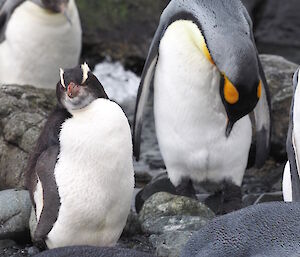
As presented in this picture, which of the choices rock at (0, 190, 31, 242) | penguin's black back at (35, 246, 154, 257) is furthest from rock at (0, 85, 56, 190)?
penguin's black back at (35, 246, 154, 257)

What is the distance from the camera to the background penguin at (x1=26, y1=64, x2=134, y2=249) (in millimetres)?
4934

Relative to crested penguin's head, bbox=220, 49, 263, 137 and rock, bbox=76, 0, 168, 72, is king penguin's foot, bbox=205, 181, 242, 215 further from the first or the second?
rock, bbox=76, 0, 168, 72

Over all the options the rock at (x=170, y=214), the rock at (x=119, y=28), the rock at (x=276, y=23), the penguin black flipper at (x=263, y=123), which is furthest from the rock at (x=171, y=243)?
the rock at (x=276, y=23)

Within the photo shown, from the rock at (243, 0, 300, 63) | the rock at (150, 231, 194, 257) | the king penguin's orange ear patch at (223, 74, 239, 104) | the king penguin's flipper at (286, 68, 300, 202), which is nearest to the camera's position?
the rock at (150, 231, 194, 257)

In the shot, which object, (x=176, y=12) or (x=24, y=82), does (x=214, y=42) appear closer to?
(x=176, y=12)

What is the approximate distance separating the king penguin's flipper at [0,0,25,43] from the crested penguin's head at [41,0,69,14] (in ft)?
0.82

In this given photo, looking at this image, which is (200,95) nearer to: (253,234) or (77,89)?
(77,89)

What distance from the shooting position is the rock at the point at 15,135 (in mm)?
6016

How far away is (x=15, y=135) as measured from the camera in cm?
608

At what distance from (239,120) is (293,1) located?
20.7 ft

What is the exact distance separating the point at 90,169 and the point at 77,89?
42 cm

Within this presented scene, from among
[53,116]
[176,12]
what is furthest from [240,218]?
[176,12]

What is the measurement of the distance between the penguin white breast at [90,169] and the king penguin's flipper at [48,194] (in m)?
0.03

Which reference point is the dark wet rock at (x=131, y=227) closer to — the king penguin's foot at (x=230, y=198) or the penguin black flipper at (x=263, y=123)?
the king penguin's foot at (x=230, y=198)
